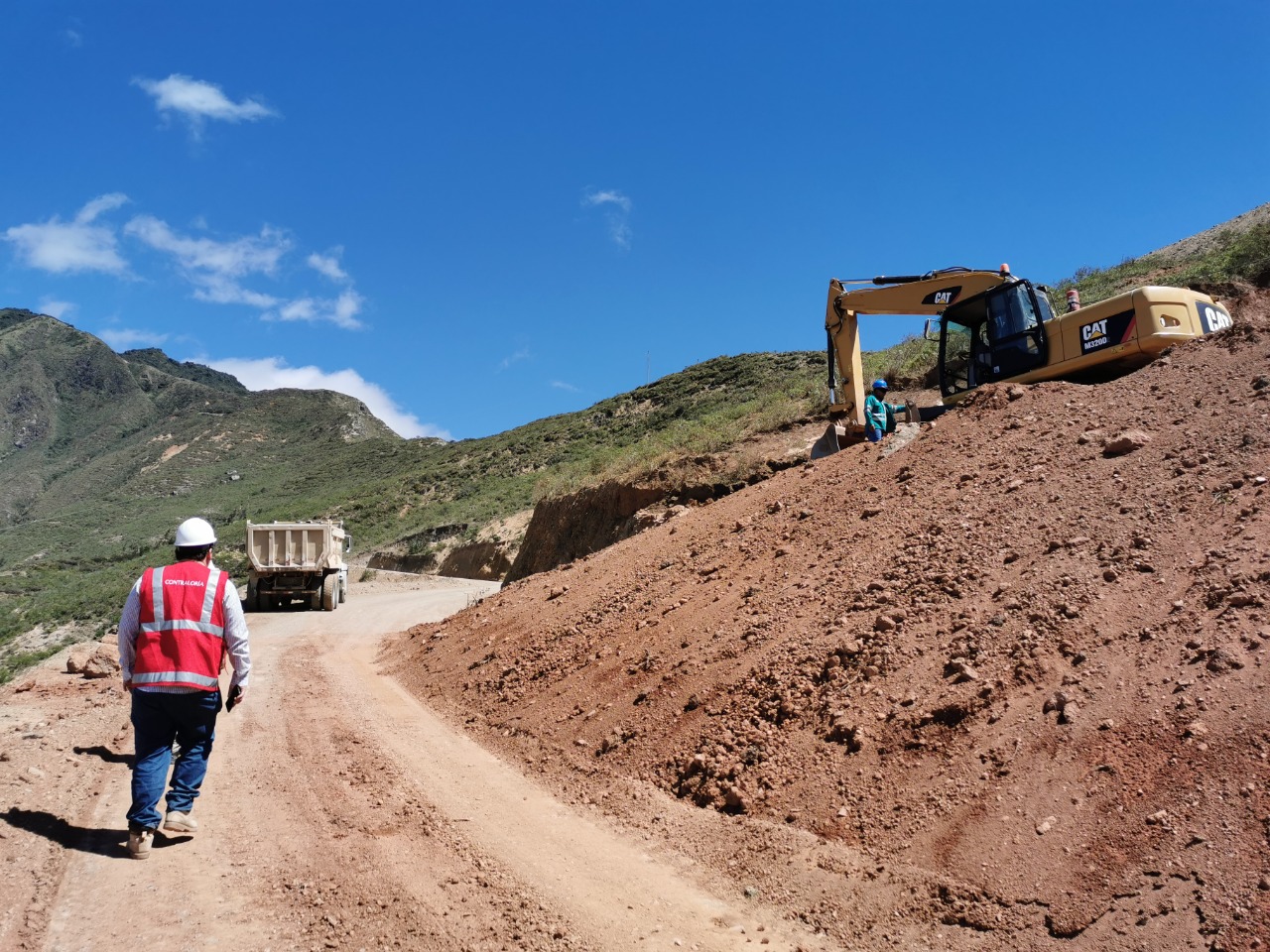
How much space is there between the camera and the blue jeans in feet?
16.8

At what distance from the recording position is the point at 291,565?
23406 mm

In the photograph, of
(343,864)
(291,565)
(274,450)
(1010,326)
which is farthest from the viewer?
(274,450)

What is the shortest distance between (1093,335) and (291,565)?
19.2 meters

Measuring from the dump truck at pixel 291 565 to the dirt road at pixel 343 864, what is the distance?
15.8m

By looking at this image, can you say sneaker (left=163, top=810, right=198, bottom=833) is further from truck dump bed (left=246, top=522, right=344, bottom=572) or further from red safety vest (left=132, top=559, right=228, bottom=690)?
truck dump bed (left=246, top=522, right=344, bottom=572)

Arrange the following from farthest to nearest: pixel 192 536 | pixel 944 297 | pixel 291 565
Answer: pixel 291 565
pixel 944 297
pixel 192 536

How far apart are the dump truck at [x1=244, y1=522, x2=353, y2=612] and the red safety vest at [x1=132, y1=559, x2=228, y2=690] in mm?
18804

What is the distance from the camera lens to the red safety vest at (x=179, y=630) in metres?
5.21

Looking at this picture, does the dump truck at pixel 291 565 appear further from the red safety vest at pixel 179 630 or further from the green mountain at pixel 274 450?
the red safety vest at pixel 179 630

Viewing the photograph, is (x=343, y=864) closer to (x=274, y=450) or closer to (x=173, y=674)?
(x=173, y=674)

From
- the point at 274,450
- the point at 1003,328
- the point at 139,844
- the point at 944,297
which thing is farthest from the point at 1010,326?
the point at 274,450

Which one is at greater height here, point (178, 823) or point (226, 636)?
point (226, 636)

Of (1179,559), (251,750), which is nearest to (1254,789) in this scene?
(1179,559)

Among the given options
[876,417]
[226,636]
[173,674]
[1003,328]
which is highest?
A: [1003,328]
